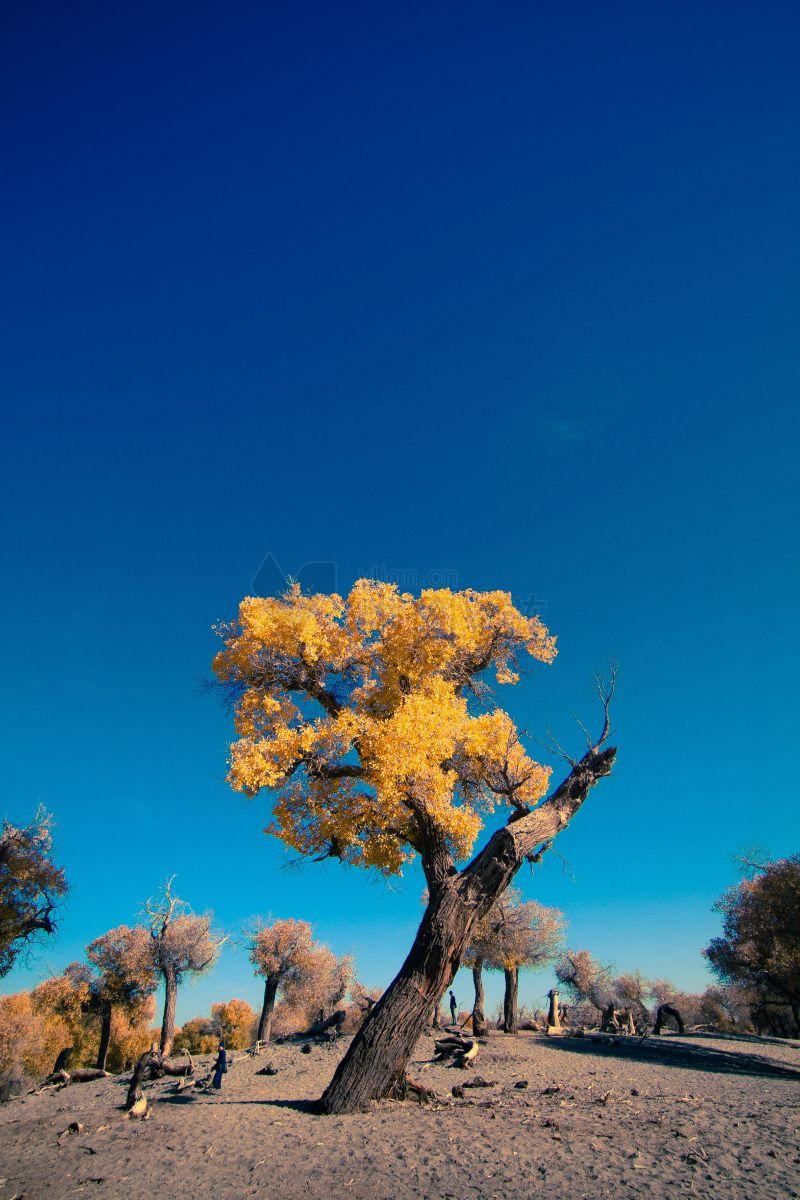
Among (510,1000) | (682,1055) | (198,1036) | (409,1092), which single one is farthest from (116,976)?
(409,1092)

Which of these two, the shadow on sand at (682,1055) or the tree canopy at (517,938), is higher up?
the tree canopy at (517,938)

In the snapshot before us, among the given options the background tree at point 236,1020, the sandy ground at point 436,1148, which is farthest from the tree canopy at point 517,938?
the background tree at point 236,1020

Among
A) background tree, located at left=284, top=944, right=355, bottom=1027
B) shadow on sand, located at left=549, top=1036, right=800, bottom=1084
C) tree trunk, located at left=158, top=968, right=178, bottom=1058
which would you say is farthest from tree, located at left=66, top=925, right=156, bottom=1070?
shadow on sand, located at left=549, top=1036, right=800, bottom=1084

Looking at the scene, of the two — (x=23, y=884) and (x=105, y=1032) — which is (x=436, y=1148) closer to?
(x=23, y=884)

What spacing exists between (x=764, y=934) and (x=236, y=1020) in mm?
57726

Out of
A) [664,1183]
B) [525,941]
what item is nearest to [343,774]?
[664,1183]

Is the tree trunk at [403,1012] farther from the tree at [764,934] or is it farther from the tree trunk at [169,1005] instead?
the tree trunk at [169,1005]

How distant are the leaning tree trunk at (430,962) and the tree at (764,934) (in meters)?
12.3

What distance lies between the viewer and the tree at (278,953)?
33.0 m

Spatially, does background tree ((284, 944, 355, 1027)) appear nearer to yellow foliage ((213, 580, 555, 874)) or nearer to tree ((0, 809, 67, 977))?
tree ((0, 809, 67, 977))

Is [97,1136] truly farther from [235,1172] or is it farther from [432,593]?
[432,593]

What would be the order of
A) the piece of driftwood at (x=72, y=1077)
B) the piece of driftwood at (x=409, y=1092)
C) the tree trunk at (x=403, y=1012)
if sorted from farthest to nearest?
the piece of driftwood at (x=72, y=1077) → the piece of driftwood at (x=409, y=1092) → the tree trunk at (x=403, y=1012)

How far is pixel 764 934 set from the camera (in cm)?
2342

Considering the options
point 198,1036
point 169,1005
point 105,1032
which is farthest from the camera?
point 198,1036
